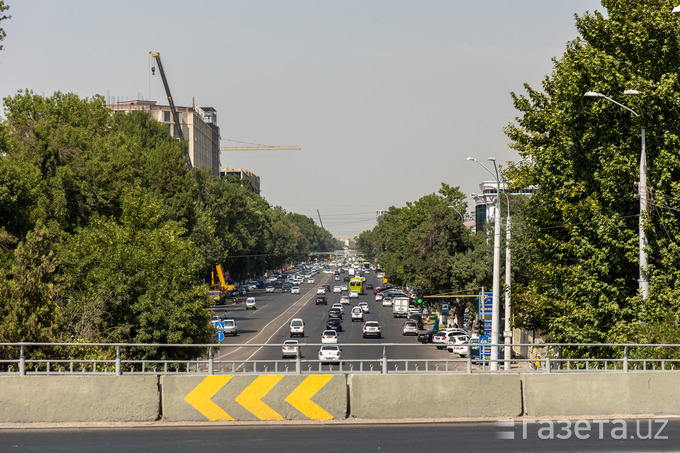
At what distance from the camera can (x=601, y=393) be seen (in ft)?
42.8

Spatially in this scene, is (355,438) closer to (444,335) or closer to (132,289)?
(132,289)

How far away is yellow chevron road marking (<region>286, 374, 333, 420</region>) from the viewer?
41.2ft

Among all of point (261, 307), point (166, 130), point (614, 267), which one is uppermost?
point (166, 130)

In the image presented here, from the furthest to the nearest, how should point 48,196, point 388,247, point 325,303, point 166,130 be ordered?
point 388,247, point 325,303, point 166,130, point 48,196

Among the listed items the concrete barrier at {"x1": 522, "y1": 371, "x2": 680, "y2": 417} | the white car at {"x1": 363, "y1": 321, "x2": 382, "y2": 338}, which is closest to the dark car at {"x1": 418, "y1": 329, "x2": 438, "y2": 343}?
the white car at {"x1": 363, "y1": 321, "x2": 382, "y2": 338}

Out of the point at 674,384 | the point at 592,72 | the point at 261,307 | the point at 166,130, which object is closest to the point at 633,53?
the point at 592,72

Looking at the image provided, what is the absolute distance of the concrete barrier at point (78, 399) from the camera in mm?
12234

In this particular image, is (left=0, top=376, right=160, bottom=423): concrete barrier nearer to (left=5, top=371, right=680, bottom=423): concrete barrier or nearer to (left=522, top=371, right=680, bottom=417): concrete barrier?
(left=5, top=371, right=680, bottom=423): concrete barrier

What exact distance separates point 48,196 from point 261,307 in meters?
50.8

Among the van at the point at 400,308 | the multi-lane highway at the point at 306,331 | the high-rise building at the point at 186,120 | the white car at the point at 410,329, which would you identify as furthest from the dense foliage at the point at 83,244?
the high-rise building at the point at 186,120

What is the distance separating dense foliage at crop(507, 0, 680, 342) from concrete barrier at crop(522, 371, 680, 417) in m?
6.08

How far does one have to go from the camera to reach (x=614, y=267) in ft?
74.2

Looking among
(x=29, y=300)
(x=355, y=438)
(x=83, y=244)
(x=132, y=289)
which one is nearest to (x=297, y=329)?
(x=83, y=244)

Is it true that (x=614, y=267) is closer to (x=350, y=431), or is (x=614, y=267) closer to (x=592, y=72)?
(x=592, y=72)
